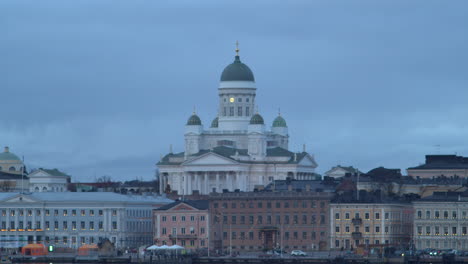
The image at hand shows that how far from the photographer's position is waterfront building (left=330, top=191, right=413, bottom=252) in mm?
165250

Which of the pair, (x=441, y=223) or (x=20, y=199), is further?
(x=20, y=199)

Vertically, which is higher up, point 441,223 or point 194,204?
point 194,204

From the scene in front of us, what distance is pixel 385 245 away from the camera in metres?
161

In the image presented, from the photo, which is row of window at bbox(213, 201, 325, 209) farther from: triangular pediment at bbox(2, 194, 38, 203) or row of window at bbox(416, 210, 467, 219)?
triangular pediment at bbox(2, 194, 38, 203)

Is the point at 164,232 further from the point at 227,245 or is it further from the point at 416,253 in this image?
the point at 416,253

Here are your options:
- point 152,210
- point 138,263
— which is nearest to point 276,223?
point 152,210

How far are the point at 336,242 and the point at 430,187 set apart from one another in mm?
23935

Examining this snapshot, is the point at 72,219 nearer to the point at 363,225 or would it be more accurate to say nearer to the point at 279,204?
the point at 279,204

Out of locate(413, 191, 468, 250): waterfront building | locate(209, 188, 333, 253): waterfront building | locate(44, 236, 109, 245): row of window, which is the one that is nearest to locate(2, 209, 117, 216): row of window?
locate(44, 236, 109, 245): row of window

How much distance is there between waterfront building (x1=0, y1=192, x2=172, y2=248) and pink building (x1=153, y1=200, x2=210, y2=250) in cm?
507

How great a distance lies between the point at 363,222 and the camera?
166 m

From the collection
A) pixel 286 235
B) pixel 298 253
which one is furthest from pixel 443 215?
pixel 298 253

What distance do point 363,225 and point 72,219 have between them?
29.9 metres

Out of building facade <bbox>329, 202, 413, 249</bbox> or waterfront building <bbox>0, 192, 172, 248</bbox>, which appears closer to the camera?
building facade <bbox>329, 202, 413, 249</bbox>
